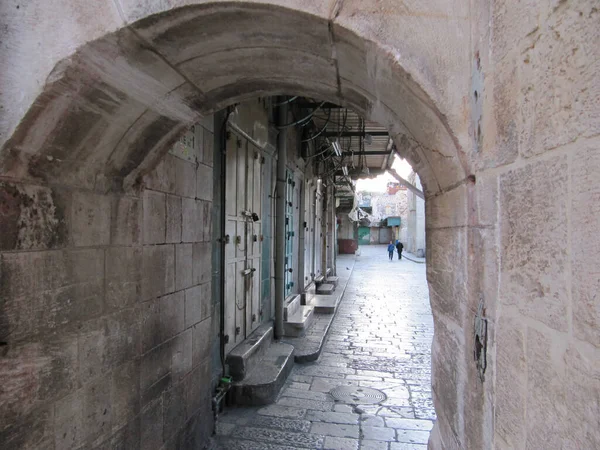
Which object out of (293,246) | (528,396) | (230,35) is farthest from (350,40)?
(293,246)

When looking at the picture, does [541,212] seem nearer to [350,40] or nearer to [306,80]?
[350,40]

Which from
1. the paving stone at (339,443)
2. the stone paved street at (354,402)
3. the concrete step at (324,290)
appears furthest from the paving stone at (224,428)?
the concrete step at (324,290)

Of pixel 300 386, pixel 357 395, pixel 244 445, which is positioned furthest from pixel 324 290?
pixel 244 445

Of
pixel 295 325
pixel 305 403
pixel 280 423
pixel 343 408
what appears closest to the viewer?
pixel 280 423

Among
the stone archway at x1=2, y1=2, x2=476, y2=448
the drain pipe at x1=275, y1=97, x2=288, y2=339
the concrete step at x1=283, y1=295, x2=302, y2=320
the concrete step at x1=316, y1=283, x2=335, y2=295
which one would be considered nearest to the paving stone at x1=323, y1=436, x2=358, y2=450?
the stone archway at x1=2, y1=2, x2=476, y2=448

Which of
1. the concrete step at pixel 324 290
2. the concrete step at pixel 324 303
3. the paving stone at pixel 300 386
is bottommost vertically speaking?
the paving stone at pixel 300 386

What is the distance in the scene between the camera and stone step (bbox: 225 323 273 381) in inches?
169

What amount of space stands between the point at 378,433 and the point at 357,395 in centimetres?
84

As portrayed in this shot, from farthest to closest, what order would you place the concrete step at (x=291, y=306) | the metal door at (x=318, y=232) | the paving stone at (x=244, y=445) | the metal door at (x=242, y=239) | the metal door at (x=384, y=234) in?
the metal door at (x=384, y=234) < the metal door at (x=318, y=232) < the concrete step at (x=291, y=306) < the metal door at (x=242, y=239) < the paving stone at (x=244, y=445)

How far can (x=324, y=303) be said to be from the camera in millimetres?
8625

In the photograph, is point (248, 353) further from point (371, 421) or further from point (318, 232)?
point (318, 232)

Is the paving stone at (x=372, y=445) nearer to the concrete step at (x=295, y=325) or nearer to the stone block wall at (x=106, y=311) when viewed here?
the stone block wall at (x=106, y=311)

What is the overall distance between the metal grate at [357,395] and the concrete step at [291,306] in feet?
5.83

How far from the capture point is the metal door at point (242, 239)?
14.4 ft
